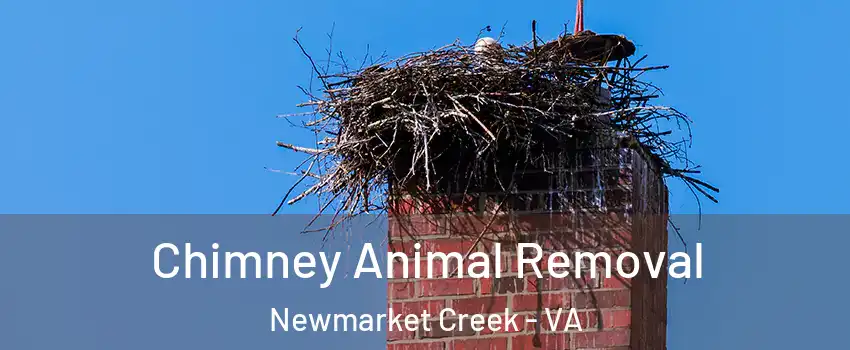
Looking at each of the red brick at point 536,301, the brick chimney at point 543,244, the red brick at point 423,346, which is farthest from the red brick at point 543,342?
the red brick at point 423,346

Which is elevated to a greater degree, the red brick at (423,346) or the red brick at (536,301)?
the red brick at (536,301)

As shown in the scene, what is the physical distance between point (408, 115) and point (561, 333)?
1.09 meters

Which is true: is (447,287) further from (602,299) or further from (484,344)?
(602,299)

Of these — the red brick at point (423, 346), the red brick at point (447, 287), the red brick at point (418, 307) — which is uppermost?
the red brick at point (447, 287)

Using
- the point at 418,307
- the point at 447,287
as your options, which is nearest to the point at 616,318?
the point at 447,287

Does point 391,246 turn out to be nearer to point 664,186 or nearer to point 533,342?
point 533,342

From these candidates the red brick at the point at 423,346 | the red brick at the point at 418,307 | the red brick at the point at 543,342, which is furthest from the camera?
the red brick at the point at 418,307

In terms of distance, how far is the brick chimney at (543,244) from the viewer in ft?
17.1

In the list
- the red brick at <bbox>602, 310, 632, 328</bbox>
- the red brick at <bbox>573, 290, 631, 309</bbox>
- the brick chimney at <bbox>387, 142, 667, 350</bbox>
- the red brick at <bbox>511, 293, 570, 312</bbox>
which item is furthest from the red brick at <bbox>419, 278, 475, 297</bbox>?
the red brick at <bbox>602, 310, 632, 328</bbox>

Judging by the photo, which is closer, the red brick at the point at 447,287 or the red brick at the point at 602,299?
the red brick at the point at 602,299

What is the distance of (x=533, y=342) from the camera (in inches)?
204

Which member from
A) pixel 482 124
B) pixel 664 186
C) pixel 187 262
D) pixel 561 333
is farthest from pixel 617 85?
pixel 187 262

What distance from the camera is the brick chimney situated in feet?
17.1

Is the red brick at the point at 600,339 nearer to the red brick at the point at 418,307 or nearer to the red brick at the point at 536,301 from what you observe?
the red brick at the point at 536,301
